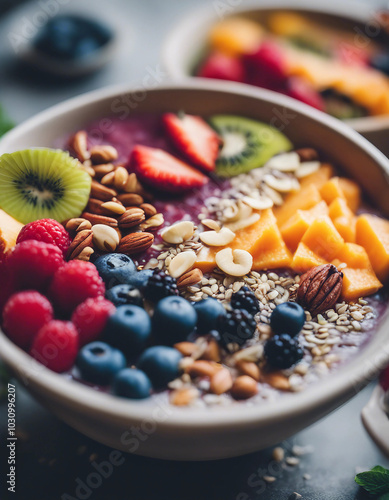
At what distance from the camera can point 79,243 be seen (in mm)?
1121

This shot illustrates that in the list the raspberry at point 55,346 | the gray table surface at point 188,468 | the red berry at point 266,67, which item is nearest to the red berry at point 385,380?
the gray table surface at point 188,468

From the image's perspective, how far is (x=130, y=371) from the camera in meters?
0.93

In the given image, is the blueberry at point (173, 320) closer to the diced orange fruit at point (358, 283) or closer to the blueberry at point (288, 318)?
the blueberry at point (288, 318)

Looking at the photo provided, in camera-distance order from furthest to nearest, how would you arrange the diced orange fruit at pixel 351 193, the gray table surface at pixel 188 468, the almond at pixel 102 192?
the diced orange fruit at pixel 351 193 < the almond at pixel 102 192 < the gray table surface at pixel 188 468

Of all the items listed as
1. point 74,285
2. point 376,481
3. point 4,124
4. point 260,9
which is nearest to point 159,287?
point 74,285

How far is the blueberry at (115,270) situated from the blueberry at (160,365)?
0.58ft

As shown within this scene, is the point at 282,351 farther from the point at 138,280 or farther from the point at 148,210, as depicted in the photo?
the point at 148,210

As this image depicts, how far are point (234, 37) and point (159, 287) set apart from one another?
1.40 meters

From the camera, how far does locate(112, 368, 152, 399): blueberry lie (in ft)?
3.01

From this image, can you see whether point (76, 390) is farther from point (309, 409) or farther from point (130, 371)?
point (309, 409)

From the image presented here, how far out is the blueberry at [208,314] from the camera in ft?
3.38

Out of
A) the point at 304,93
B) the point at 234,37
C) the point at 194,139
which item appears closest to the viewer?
the point at 194,139

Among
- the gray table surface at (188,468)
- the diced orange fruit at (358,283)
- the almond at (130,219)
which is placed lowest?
the gray table surface at (188,468)

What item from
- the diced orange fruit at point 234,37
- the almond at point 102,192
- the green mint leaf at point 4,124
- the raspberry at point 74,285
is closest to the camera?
the raspberry at point 74,285
